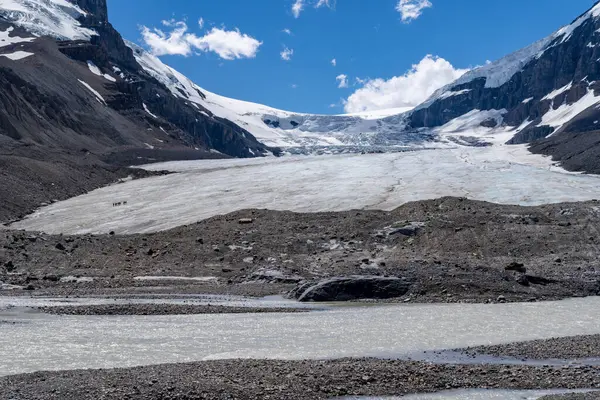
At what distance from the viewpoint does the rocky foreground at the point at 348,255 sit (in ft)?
104

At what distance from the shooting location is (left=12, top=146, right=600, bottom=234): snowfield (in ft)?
172

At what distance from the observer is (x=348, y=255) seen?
132 ft

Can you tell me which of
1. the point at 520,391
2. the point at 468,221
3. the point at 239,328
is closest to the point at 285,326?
the point at 239,328

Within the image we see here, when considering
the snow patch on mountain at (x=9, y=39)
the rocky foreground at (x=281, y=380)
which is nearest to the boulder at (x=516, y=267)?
the rocky foreground at (x=281, y=380)

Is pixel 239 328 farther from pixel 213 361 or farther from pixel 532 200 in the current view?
pixel 532 200

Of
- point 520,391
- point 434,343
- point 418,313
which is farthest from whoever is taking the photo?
point 418,313

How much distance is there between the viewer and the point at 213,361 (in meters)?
16.2

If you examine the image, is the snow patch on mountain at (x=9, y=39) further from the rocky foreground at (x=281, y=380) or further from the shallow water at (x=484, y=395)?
the shallow water at (x=484, y=395)

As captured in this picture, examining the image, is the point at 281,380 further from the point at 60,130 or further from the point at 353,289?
the point at 60,130

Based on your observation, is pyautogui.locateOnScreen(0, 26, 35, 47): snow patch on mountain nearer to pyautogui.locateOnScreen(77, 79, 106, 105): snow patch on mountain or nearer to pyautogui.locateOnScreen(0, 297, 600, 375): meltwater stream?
pyautogui.locateOnScreen(77, 79, 106, 105): snow patch on mountain

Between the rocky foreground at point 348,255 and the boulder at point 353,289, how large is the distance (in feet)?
0.16

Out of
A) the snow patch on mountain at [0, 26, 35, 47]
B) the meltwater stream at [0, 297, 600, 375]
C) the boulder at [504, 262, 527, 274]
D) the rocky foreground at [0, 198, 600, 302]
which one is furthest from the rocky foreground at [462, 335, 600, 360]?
the snow patch on mountain at [0, 26, 35, 47]

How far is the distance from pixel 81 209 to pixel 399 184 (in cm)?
2626

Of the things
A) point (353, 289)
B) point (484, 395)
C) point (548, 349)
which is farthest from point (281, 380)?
point (353, 289)
